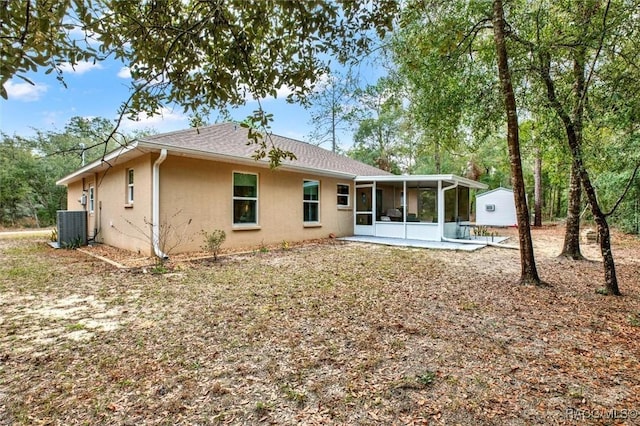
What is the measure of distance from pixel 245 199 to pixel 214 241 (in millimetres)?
2156

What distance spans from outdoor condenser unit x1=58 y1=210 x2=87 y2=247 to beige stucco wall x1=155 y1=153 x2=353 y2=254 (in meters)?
4.67

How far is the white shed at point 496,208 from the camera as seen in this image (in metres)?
20.4

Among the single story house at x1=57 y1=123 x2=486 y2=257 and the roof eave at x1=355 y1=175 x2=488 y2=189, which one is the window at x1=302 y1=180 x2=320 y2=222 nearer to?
the single story house at x1=57 y1=123 x2=486 y2=257

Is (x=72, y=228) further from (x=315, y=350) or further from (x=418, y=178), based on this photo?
(x=418, y=178)

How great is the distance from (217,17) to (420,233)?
10.9 metres

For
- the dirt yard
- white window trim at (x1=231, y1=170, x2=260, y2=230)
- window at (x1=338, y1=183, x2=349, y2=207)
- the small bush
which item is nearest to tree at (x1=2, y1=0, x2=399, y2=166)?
the dirt yard

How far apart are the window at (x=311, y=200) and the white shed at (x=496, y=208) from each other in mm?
14598

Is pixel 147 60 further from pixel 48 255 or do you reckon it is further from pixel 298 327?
pixel 48 255

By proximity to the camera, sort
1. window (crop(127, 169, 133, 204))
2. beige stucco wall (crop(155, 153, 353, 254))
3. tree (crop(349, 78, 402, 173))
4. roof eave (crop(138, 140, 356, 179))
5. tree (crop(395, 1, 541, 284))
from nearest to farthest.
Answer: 1. tree (crop(395, 1, 541, 284))
2. roof eave (crop(138, 140, 356, 179))
3. beige stucco wall (crop(155, 153, 353, 254))
4. window (crop(127, 169, 133, 204))
5. tree (crop(349, 78, 402, 173))

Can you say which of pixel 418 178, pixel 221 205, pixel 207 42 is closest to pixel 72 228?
pixel 221 205

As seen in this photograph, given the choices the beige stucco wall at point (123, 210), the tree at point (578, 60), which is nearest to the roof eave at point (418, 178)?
the tree at point (578, 60)

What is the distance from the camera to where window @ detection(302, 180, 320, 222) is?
37.2ft

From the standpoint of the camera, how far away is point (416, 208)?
49.3 feet

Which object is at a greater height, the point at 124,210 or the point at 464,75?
the point at 464,75
